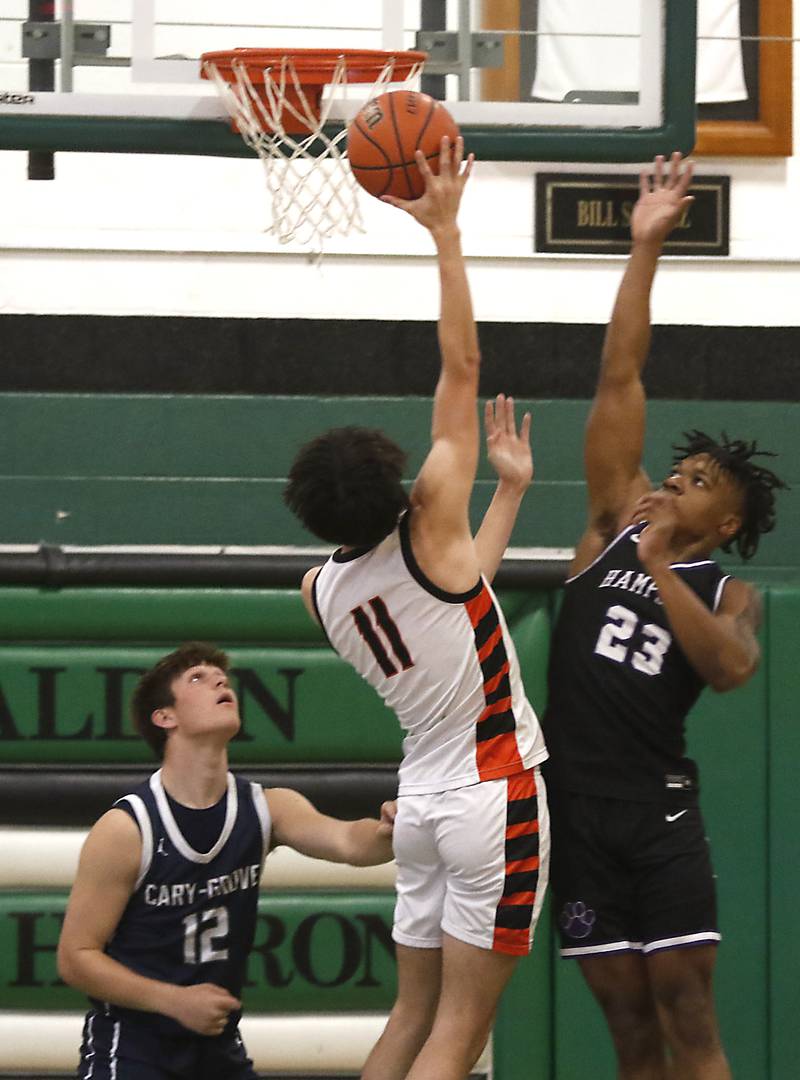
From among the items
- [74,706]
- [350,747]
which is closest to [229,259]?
[74,706]

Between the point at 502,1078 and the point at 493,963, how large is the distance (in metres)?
1.40

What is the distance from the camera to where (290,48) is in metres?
4.02

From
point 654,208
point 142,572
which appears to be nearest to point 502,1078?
point 142,572

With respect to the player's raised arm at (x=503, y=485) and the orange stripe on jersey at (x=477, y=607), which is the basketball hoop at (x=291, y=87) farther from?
the orange stripe on jersey at (x=477, y=607)

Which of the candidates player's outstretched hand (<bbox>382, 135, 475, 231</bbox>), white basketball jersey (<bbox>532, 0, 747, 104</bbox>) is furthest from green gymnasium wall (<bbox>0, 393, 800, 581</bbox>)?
player's outstretched hand (<bbox>382, 135, 475, 231</bbox>)

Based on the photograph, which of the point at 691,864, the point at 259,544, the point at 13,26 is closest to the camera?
the point at 691,864

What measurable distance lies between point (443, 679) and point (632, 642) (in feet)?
1.92

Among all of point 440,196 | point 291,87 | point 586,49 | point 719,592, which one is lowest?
point 719,592

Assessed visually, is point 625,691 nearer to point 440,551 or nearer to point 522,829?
point 522,829

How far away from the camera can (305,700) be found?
4555 millimetres

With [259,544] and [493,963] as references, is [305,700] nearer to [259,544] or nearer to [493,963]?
[259,544]

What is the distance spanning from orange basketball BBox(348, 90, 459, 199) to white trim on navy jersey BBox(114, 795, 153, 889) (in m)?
1.42

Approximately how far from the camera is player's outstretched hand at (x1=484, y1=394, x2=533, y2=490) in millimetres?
3572

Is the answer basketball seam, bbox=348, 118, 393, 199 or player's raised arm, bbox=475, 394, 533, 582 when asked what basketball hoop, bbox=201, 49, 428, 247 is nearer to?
basketball seam, bbox=348, 118, 393, 199
